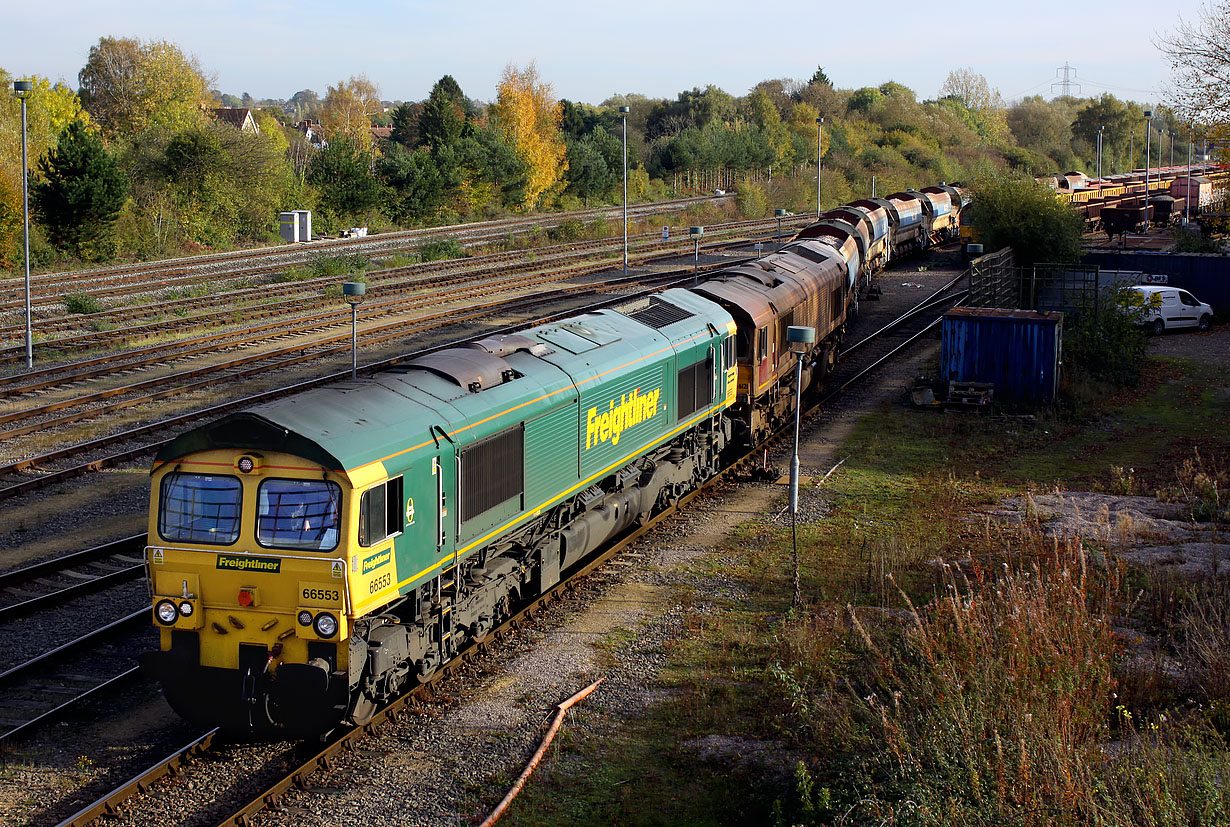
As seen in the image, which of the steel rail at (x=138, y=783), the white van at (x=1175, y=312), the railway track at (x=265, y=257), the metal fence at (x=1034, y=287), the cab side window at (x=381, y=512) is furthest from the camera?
the railway track at (x=265, y=257)

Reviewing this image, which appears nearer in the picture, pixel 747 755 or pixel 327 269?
pixel 747 755

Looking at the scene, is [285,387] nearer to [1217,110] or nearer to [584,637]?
[584,637]

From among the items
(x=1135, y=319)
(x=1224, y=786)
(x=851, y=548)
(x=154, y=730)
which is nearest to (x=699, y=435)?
(x=851, y=548)

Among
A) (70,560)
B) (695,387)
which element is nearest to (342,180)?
(695,387)

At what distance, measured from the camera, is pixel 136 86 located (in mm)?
82250

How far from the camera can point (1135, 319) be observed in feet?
108

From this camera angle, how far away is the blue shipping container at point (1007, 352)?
27562 mm

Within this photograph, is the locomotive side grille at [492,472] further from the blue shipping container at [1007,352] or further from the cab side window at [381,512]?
the blue shipping container at [1007,352]

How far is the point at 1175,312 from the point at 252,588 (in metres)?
37.4

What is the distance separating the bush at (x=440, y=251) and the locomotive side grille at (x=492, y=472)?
4048 cm

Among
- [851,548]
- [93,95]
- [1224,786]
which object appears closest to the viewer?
[1224,786]

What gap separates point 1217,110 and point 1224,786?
2982cm

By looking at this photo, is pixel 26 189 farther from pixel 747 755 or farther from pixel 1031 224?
pixel 1031 224

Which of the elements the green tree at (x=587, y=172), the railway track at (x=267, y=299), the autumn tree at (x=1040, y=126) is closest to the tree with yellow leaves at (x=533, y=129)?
the green tree at (x=587, y=172)
